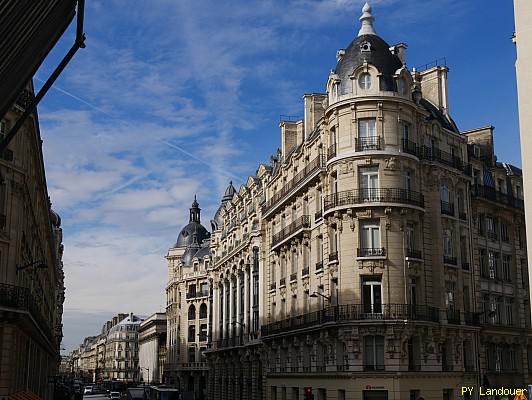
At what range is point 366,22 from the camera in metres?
46.0

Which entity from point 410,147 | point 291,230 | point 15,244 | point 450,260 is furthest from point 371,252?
point 15,244

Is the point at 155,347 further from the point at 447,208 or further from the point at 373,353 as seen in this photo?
the point at 373,353

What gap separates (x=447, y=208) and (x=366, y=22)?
12898 millimetres

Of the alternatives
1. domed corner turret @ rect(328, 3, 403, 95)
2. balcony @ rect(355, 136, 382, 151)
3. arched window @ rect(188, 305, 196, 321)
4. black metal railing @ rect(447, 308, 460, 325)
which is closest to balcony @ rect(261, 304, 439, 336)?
black metal railing @ rect(447, 308, 460, 325)

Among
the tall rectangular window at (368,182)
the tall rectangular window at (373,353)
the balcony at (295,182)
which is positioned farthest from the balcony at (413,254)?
the balcony at (295,182)

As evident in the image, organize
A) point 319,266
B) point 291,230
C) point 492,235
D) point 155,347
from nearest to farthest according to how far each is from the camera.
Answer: point 319,266 → point 492,235 → point 291,230 → point 155,347

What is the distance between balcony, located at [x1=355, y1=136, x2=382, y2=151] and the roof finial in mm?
7970

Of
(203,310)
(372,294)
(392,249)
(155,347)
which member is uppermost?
(203,310)

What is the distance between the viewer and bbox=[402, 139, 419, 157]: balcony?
41.9 m

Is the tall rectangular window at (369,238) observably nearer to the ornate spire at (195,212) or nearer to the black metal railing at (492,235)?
the black metal railing at (492,235)

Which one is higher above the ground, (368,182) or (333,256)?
(368,182)

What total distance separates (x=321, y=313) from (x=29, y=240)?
17.2 m

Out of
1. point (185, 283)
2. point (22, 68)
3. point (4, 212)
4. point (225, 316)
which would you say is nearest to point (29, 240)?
point (4, 212)

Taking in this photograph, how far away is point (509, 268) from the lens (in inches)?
2034
